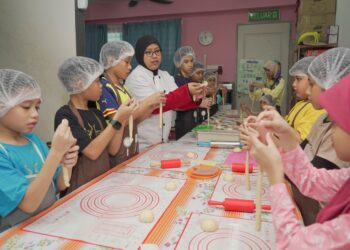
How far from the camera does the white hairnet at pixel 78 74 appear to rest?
5.66 feet

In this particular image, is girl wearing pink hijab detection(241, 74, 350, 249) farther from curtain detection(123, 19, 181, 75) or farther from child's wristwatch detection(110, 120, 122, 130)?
curtain detection(123, 19, 181, 75)

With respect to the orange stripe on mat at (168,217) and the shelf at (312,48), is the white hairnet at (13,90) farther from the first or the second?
the shelf at (312,48)

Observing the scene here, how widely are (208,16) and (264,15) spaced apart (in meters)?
1.21

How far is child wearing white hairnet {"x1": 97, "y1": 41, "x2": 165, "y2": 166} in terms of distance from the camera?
1928 millimetres

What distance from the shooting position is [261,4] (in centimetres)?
583

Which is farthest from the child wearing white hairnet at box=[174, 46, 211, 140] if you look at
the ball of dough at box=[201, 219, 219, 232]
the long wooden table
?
the ball of dough at box=[201, 219, 219, 232]

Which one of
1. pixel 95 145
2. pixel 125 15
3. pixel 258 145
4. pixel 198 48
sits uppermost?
pixel 125 15

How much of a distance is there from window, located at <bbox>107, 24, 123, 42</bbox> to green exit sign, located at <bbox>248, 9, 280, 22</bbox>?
3.16m

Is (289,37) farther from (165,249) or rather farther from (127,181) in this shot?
(165,249)

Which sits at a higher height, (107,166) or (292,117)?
(292,117)

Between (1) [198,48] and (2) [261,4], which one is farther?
(1) [198,48]

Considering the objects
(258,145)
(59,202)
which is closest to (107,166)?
(59,202)

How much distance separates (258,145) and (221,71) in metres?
5.81

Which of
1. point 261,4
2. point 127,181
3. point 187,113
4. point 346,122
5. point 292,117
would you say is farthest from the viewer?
point 261,4
